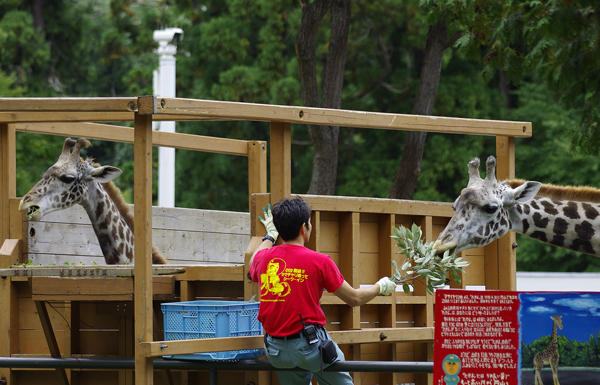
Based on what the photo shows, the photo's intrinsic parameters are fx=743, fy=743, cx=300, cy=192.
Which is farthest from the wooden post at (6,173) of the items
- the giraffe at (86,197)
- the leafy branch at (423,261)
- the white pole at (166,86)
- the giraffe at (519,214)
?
the white pole at (166,86)

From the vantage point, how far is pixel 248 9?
55.1 feet

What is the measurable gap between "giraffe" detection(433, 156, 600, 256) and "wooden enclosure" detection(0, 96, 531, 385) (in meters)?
0.30

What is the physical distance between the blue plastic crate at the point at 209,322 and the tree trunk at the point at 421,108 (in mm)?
6128

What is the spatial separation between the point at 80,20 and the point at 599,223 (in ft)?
80.6

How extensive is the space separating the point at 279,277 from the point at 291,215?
40 cm

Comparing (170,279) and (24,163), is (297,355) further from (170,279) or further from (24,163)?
(24,163)

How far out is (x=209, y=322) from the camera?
5074 millimetres

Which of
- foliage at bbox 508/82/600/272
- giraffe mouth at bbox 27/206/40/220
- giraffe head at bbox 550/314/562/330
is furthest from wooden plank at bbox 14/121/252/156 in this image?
foliage at bbox 508/82/600/272

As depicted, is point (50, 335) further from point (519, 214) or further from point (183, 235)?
point (519, 214)

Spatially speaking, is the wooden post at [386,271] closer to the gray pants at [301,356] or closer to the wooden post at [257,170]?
the wooden post at [257,170]

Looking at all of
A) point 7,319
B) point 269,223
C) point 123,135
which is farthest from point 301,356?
A: point 123,135

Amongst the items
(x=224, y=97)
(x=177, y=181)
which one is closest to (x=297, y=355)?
(x=224, y=97)

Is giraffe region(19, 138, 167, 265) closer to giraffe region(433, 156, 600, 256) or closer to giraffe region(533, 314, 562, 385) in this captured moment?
giraffe region(433, 156, 600, 256)

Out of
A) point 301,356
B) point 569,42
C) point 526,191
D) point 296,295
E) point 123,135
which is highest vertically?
point 569,42
